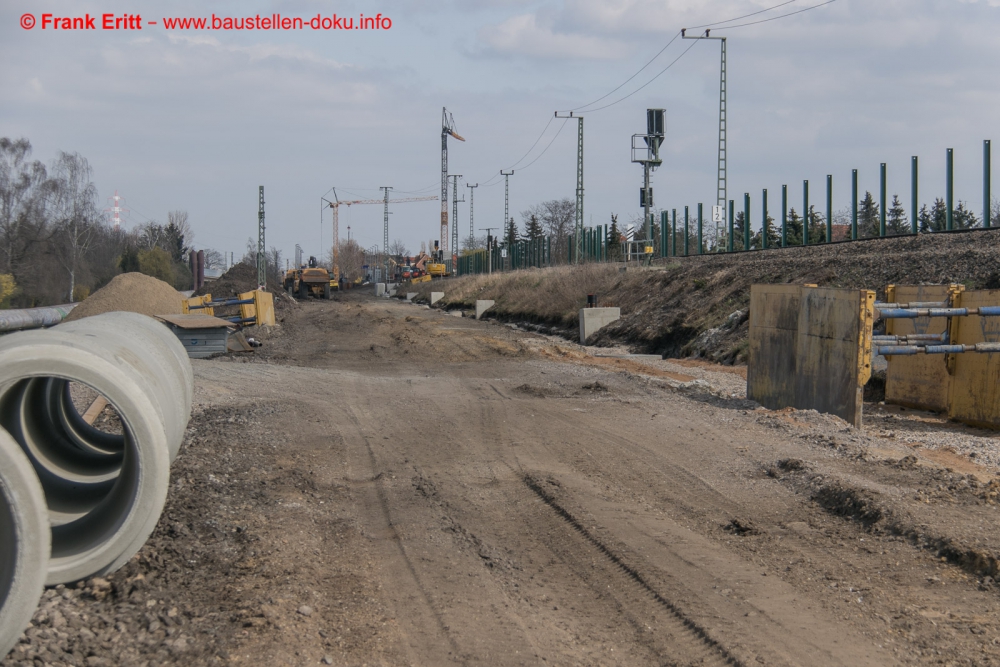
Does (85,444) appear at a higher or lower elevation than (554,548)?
higher

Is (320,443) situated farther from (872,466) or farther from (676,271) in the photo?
(676,271)

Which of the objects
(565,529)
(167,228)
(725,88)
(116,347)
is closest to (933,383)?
(565,529)

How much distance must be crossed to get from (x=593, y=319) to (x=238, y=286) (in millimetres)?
20819

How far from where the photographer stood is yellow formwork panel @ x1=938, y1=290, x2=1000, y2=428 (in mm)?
11461

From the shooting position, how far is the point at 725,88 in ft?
114

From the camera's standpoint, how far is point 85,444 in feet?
25.6

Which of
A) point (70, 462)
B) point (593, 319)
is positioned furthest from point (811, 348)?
point (593, 319)

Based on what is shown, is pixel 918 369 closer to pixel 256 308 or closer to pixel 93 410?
pixel 93 410

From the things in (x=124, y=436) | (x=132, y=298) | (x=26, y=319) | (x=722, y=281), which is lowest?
(x=124, y=436)

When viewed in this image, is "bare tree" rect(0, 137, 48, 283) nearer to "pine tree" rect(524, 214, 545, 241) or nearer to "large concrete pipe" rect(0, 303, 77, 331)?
"large concrete pipe" rect(0, 303, 77, 331)

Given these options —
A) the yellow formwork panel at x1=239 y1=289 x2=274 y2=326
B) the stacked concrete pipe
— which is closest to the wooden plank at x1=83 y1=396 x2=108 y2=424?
the stacked concrete pipe

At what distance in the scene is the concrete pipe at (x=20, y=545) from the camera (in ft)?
13.5

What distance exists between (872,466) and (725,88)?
95.8 ft

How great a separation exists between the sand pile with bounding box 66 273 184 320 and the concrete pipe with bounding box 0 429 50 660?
25.6 m
